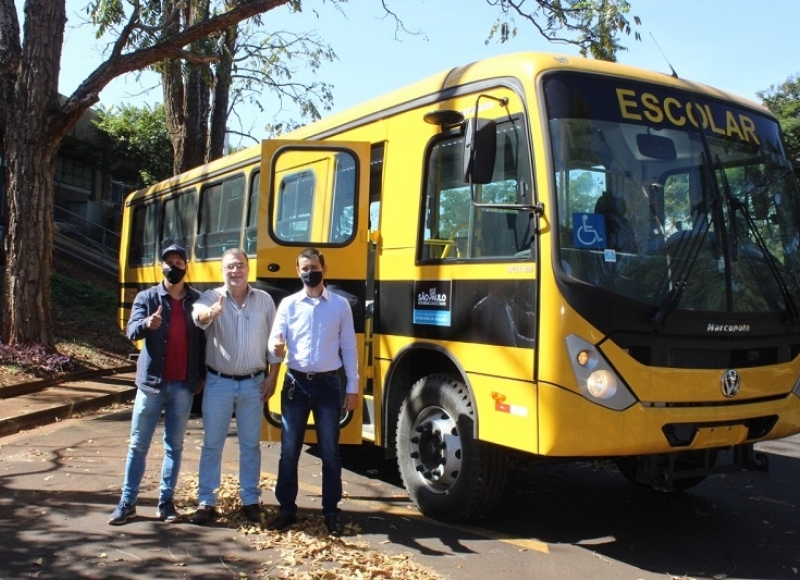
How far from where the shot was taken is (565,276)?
4766 millimetres

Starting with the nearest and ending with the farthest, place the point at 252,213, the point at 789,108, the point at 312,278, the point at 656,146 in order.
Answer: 1. the point at 656,146
2. the point at 312,278
3. the point at 252,213
4. the point at 789,108

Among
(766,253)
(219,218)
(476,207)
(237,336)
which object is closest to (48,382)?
(219,218)

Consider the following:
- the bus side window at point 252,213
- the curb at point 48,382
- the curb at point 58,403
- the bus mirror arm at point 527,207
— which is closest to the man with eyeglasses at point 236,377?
the bus mirror arm at point 527,207

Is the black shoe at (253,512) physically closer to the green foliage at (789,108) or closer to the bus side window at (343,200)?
the bus side window at (343,200)

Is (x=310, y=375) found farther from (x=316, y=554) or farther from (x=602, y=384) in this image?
(x=602, y=384)

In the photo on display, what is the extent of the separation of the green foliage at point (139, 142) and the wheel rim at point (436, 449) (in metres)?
27.6

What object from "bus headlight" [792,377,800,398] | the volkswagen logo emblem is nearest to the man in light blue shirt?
the volkswagen logo emblem

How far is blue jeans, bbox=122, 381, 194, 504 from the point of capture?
5.36 metres

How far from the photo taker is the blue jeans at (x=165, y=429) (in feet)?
17.6

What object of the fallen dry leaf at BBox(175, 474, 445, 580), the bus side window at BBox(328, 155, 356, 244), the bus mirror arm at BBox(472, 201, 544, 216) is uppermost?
the bus side window at BBox(328, 155, 356, 244)

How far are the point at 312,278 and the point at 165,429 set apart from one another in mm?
1432

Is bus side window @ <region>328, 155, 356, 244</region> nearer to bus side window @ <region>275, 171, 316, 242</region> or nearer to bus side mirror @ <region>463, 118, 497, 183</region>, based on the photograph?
bus side window @ <region>275, 171, 316, 242</region>

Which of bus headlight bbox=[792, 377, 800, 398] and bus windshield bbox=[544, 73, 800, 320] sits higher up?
bus windshield bbox=[544, 73, 800, 320]

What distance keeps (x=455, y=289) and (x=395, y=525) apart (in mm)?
1686
